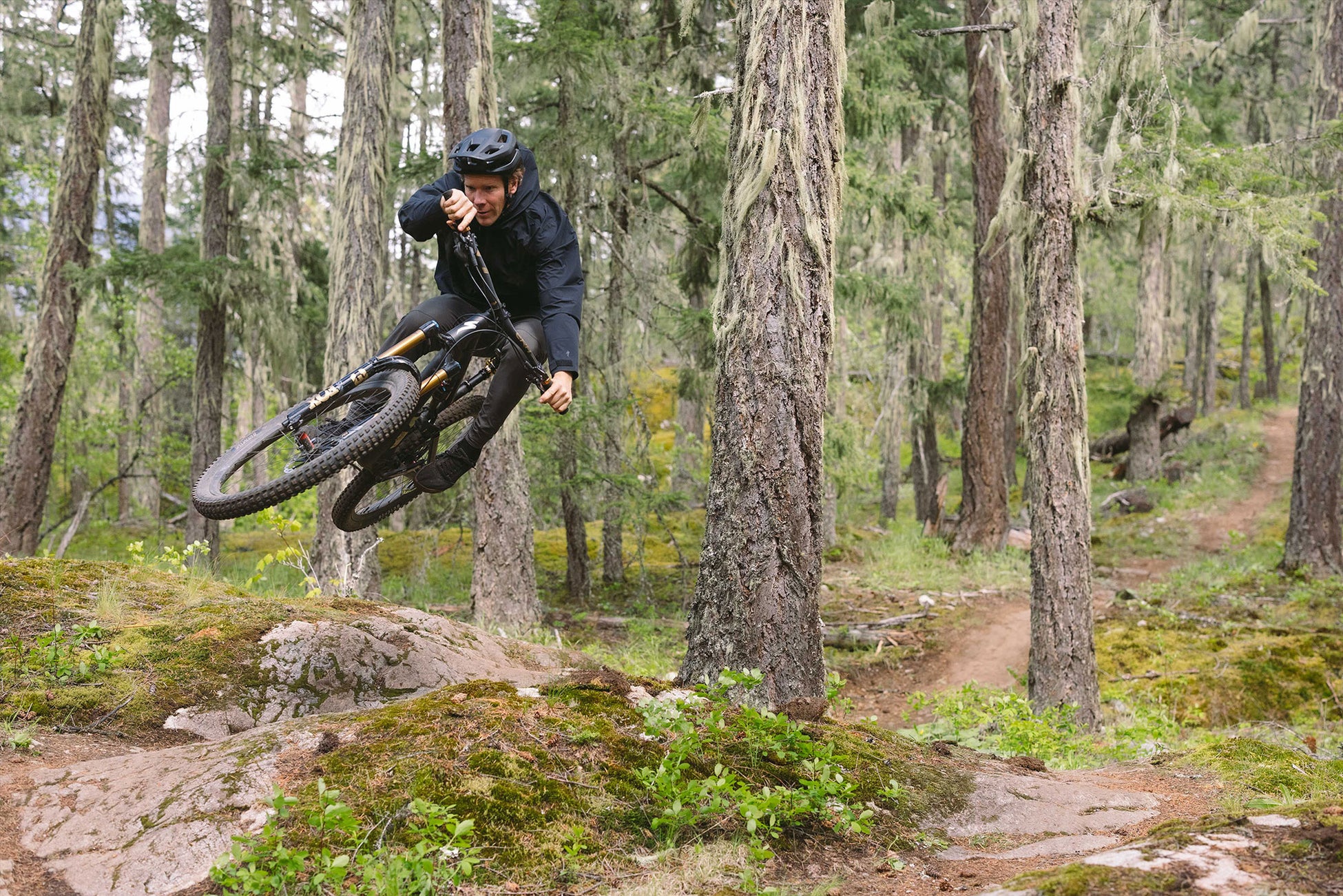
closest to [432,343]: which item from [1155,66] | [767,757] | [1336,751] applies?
[767,757]

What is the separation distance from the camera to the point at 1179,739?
24.6ft

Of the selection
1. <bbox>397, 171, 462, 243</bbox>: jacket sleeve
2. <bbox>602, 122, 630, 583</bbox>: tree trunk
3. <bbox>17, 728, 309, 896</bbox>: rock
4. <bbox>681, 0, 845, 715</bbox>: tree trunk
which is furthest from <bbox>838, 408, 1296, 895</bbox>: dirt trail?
<bbox>602, 122, 630, 583</bbox>: tree trunk

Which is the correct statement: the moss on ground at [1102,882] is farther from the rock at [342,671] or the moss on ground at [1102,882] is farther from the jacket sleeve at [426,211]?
the jacket sleeve at [426,211]

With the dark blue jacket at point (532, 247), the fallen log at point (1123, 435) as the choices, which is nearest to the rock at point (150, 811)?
the dark blue jacket at point (532, 247)

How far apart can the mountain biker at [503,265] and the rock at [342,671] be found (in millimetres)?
928

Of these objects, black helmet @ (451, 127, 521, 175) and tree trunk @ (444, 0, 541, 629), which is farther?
tree trunk @ (444, 0, 541, 629)

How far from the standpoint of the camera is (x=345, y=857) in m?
2.72

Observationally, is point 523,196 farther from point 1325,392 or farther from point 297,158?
point 1325,392

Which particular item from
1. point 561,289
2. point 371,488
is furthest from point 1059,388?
point 371,488

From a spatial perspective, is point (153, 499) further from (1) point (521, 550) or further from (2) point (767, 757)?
(2) point (767, 757)

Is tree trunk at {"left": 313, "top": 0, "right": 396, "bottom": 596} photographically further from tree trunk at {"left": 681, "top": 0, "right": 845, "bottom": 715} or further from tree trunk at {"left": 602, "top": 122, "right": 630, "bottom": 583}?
tree trunk at {"left": 681, "top": 0, "right": 845, "bottom": 715}

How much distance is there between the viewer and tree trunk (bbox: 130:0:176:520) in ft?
51.9

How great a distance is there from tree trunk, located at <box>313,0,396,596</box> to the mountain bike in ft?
14.0

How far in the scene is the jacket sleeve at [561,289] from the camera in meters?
4.79
